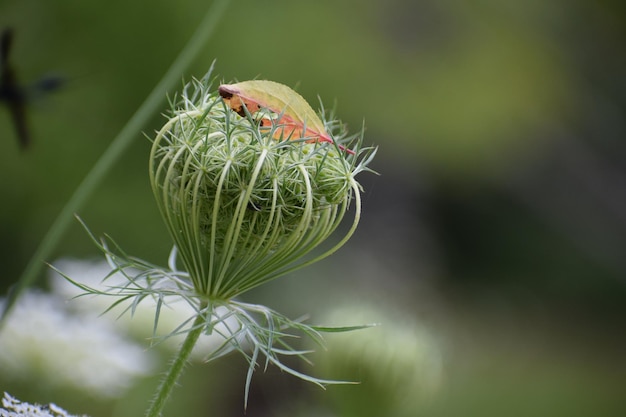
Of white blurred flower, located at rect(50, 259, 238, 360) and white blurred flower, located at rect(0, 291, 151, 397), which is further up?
white blurred flower, located at rect(50, 259, 238, 360)

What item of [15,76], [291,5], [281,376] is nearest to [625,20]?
[291,5]

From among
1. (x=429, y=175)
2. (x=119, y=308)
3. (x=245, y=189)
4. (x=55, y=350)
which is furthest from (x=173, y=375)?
(x=429, y=175)

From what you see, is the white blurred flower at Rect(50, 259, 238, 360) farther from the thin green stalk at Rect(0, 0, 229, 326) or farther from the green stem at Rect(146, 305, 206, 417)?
the green stem at Rect(146, 305, 206, 417)

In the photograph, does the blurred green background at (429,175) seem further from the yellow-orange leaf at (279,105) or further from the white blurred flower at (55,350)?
the yellow-orange leaf at (279,105)

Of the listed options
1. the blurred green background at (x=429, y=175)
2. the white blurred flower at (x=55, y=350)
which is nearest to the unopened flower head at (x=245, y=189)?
the white blurred flower at (x=55, y=350)

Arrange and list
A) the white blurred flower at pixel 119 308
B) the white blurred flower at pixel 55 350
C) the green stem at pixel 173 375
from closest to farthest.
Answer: the green stem at pixel 173 375
the white blurred flower at pixel 55 350
the white blurred flower at pixel 119 308

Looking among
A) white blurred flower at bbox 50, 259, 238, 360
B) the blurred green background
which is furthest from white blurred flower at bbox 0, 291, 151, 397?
the blurred green background
